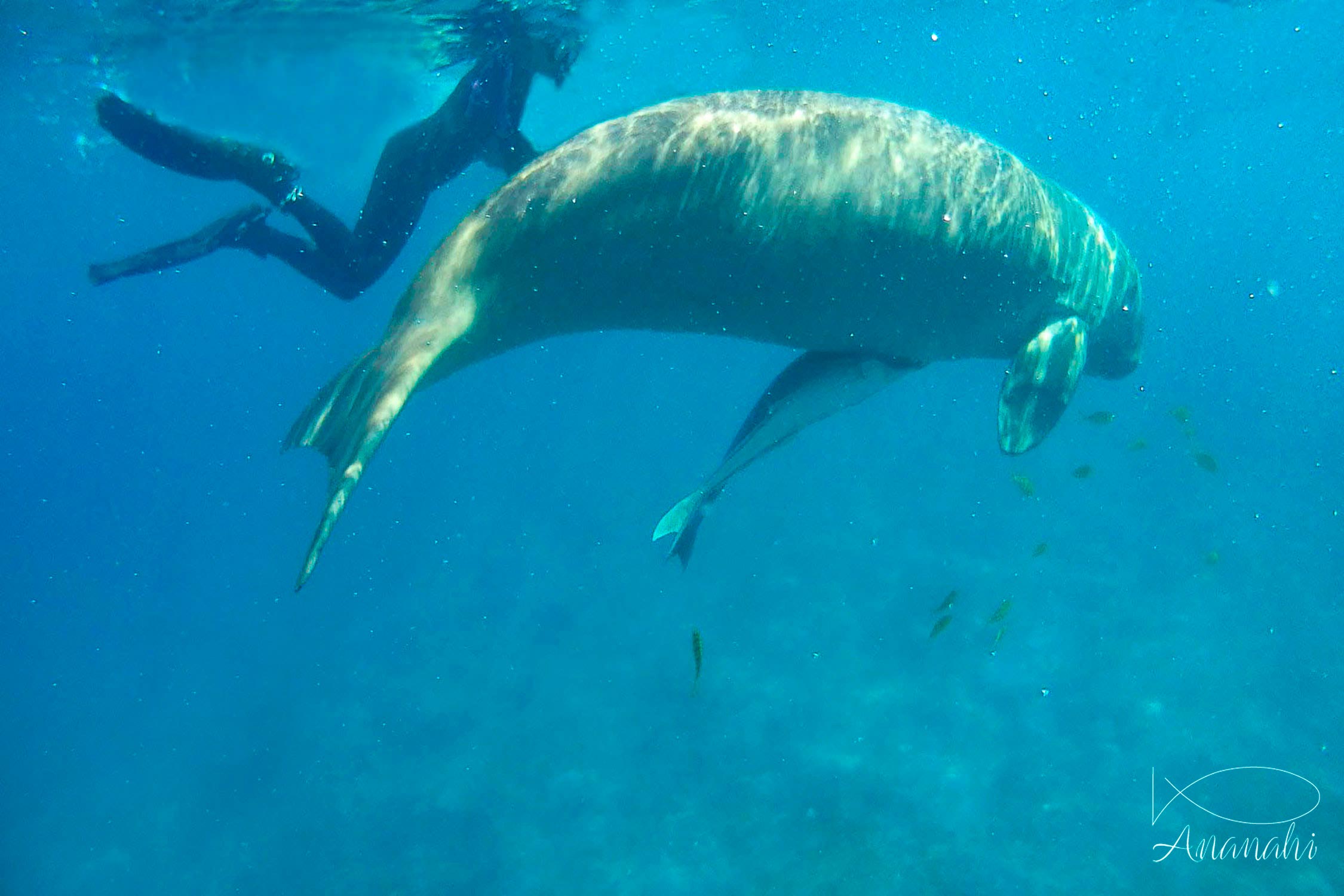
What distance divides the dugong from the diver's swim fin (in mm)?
4207

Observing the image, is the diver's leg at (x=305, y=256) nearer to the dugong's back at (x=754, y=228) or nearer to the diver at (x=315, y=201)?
the diver at (x=315, y=201)

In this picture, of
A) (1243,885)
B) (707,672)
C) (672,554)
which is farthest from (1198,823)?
(672,554)

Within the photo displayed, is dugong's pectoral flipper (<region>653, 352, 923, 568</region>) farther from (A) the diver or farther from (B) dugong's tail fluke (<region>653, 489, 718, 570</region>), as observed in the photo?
(A) the diver

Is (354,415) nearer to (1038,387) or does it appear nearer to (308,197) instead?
(1038,387)

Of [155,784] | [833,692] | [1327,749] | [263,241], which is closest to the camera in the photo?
[263,241]

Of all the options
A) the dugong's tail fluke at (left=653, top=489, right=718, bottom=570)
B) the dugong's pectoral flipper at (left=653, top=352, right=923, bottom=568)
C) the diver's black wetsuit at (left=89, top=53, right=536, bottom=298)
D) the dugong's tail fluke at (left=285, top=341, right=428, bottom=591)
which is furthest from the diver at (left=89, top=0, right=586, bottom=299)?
the dugong's tail fluke at (left=653, top=489, right=718, bottom=570)

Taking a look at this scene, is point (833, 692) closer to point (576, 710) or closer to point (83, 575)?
point (576, 710)

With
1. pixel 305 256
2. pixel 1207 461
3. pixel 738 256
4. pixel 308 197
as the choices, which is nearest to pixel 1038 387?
pixel 738 256

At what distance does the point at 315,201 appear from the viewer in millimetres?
7211

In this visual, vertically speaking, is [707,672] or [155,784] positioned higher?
[707,672]

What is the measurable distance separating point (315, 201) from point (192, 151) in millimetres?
1034

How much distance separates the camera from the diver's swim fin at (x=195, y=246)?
7.31 metres

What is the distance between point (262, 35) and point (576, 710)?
15.3 metres

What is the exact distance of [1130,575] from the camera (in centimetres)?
1535
